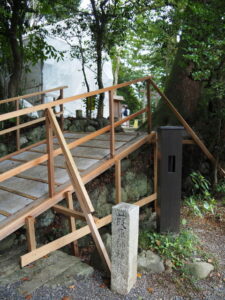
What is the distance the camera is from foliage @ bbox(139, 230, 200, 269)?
3480 mm

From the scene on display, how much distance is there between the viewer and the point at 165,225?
4.10 meters

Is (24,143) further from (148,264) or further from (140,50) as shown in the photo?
(140,50)

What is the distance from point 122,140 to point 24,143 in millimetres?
2779

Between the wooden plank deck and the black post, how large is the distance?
82 cm

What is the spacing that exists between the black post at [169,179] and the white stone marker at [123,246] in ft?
4.87

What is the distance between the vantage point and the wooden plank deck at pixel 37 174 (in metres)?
3.32

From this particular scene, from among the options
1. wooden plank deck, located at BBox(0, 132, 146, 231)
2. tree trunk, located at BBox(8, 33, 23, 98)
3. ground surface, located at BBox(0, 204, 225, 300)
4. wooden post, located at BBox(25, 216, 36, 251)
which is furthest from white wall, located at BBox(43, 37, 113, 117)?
ground surface, located at BBox(0, 204, 225, 300)

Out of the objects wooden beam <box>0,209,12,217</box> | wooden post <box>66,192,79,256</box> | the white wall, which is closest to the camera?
wooden beam <box>0,209,12,217</box>

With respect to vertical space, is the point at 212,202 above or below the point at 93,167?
below

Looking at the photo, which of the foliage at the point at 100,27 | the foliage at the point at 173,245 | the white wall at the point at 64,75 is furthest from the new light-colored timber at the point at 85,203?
the white wall at the point at 64,75

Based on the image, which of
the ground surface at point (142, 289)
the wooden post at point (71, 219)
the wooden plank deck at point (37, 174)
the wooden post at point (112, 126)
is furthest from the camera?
the wooden post at point (112, 126)

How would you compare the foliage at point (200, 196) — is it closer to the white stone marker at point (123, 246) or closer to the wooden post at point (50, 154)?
the white stone marker at point (123, 246)

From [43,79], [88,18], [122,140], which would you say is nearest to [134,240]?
[122,140]

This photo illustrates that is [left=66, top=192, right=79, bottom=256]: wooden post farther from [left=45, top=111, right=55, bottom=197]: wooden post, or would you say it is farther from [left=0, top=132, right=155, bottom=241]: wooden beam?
[left=45, top=111, right=55, bottom=197]: wooden post
